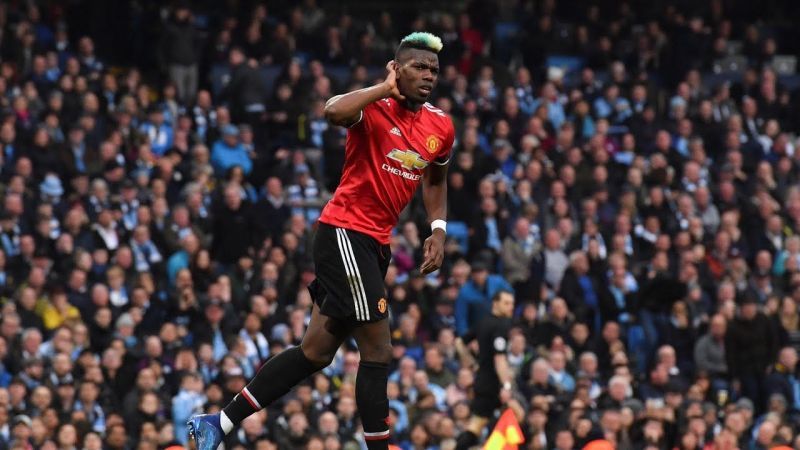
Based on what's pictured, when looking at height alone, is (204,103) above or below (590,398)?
above

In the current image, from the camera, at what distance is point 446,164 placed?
9.55 metres

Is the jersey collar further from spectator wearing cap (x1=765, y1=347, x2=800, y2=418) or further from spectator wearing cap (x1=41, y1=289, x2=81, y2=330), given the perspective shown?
spectator wearing cap (x1=765, y1=347, x2=800, y2=418)

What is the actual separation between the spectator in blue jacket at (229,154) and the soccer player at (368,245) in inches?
422

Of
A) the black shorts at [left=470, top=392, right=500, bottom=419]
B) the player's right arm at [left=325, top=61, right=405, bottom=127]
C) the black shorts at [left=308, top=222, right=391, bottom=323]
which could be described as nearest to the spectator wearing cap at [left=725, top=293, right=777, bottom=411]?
the black shorts at [left=470, top=392, right=500, bottom=419]

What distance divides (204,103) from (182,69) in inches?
62.6

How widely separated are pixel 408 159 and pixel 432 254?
1.75 ft

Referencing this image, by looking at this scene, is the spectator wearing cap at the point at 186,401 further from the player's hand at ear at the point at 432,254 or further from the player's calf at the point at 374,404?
the player's hand at ear at the point at 432,254

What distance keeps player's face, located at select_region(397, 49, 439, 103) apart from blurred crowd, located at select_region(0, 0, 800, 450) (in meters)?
6.18

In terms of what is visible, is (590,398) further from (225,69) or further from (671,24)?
(671,24)

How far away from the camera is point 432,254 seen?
30.0 feet

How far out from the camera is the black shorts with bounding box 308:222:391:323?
29.7 feet

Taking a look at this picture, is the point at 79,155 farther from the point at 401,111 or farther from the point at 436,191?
the point at 401,111

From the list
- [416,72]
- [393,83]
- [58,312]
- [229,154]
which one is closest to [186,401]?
[58,312]

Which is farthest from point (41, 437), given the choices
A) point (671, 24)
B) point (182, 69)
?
point (671, 24)
